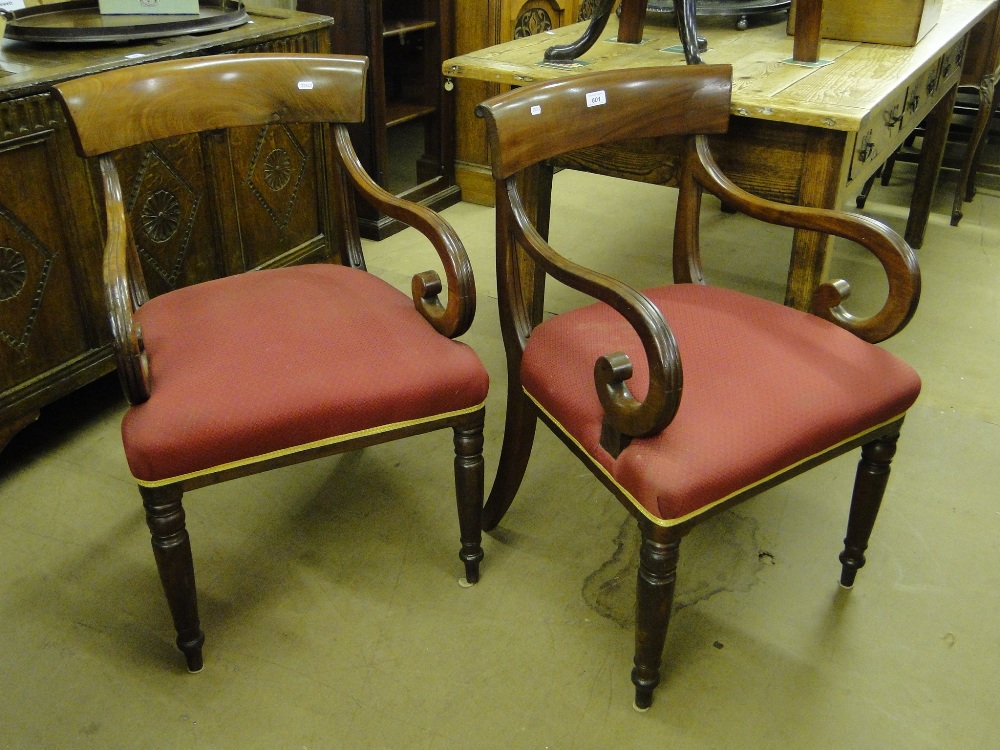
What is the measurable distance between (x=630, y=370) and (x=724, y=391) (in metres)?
0.19

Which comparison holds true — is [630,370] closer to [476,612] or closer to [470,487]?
[470,487]

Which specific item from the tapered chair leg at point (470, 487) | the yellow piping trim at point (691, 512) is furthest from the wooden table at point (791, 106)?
the tapered chair leg at point (470, 487)

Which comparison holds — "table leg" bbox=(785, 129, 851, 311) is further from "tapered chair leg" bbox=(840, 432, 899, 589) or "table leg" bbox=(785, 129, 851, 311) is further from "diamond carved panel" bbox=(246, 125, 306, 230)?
"diamond carved panel" bbox=(246, 125, 306, 230)

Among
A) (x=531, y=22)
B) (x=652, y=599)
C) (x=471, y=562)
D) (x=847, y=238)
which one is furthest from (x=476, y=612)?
(x=531, y=22)

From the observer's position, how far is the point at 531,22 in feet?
10.9

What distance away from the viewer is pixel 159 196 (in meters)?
1.97

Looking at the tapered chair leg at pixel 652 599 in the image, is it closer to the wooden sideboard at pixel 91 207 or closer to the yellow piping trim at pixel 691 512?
the yellow piping trim at pixel 691 512

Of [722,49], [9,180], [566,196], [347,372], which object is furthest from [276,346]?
[566,196]

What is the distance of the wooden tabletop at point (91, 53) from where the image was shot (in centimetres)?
165

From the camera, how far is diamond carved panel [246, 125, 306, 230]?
86.5 inches

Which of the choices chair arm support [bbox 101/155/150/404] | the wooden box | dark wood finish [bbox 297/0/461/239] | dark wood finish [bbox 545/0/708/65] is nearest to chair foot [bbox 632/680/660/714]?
chair arm support [bbox 101/155/150/404]

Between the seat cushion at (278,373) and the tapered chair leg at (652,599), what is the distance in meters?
0.37

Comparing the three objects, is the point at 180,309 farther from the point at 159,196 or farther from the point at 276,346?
the point at 159,196

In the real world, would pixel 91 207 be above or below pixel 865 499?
above
